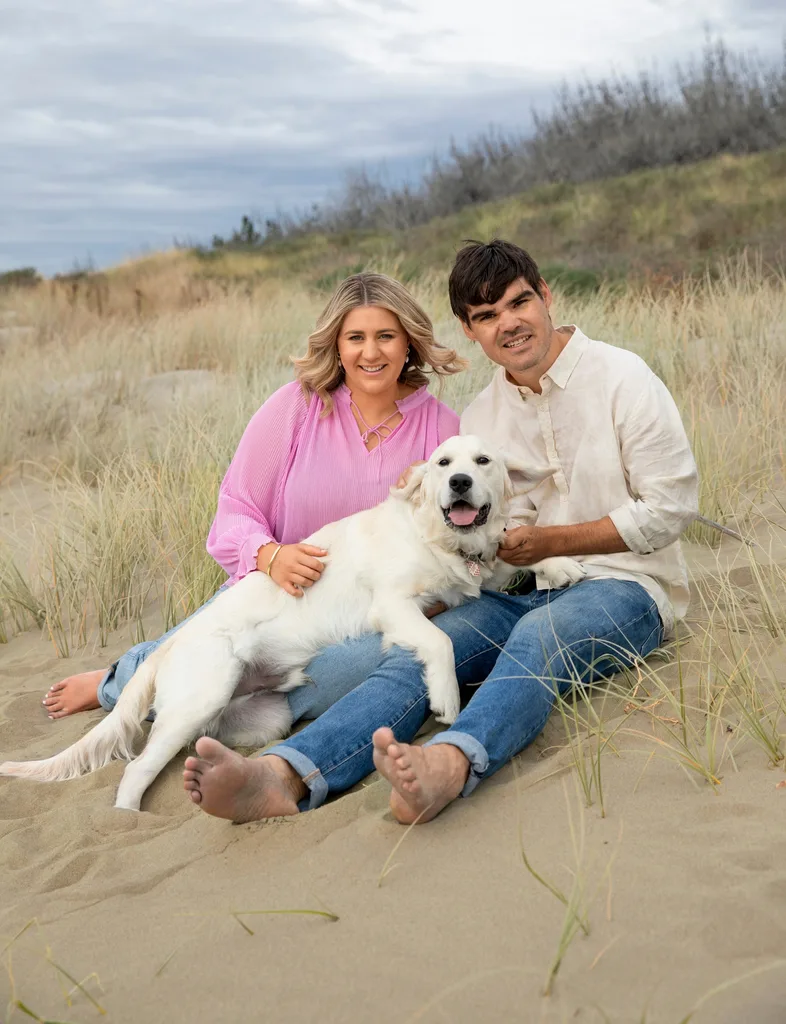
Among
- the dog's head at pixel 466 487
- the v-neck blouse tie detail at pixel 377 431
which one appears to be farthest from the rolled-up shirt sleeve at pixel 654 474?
the v-neck blouse tie detail at pixel 377 431

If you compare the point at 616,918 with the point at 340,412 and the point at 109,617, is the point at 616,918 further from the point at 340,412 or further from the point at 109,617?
the point at 109,617

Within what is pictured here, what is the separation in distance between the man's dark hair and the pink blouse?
73 cm

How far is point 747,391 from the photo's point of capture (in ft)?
22.5

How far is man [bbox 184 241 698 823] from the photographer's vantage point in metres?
2.93

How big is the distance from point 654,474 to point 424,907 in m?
1.82

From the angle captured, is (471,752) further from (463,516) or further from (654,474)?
(654,474)

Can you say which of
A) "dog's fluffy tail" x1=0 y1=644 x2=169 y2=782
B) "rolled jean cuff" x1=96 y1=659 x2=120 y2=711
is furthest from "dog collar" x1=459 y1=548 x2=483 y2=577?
"rolled jean cuff" x1=96 y1=659 x2=120 y2=711

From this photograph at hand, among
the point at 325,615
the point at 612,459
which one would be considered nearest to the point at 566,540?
the point at 612,459

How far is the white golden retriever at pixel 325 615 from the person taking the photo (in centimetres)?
334

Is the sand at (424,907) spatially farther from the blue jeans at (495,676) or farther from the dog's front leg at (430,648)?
the dog's front leg at (430,648)

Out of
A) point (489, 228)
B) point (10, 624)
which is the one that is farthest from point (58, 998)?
point (489, 228)

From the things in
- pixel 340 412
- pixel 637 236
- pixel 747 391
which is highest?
pixel 637 236

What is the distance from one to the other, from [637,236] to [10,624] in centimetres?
1396

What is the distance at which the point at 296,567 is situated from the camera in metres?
3.60
